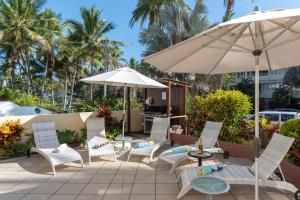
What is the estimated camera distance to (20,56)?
28.4 meters

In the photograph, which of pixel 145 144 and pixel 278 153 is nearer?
pixel 278 153

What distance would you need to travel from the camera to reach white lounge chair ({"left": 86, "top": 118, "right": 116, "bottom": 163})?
22.7 feet

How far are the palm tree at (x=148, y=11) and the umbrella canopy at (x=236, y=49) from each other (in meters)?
14.8

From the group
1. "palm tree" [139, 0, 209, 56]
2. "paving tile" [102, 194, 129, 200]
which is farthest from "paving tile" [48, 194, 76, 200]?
"palm tree" [139, 0, 209, 56]

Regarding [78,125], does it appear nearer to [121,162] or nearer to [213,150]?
[121,162]

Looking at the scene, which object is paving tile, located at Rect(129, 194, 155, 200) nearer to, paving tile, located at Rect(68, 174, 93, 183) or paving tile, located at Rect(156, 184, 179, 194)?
paving tile, located at Rect(156, 184, 179, 194)

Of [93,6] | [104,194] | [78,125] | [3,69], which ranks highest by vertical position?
[93,6]

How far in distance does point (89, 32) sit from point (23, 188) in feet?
82.9

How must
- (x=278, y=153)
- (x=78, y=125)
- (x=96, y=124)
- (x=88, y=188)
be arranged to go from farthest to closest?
(x=78, y=125), (x=96, y=124), (x=88, y=188), (x=278, y=153)

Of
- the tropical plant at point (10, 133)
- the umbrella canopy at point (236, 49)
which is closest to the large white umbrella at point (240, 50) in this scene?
the umbrella canopy at point (236, 49)

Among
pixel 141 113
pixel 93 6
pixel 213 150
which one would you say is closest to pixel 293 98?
pixel 93 6

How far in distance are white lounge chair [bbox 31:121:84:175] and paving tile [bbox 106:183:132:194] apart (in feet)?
4.97

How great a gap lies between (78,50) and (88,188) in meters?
25.3

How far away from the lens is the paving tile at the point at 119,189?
4867mm
